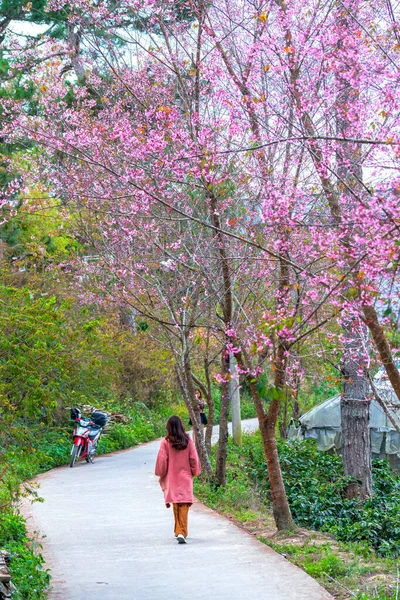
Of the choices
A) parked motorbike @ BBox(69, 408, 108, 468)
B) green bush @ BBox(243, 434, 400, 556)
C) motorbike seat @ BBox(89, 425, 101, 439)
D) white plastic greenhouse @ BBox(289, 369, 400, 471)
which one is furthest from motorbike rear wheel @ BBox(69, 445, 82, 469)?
white plastic greenhouse @ BBox(289, 369, 400, 471)

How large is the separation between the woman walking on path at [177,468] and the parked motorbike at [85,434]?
9.22 m

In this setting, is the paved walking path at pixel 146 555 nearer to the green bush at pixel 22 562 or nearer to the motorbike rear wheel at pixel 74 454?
the green bush at pixel 22 562

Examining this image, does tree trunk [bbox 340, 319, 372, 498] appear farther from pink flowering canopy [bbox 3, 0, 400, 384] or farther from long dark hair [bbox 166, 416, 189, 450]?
long dark hair [bbox 166, 416, 189, 450]

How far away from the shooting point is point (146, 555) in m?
9.18

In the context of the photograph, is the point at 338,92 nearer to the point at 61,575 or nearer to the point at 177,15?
the point at 177,15

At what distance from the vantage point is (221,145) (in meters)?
11.1

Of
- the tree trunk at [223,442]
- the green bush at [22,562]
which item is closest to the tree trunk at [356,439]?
the tree trunk at [223,442]

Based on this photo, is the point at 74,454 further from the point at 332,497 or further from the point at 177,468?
the point at 177,468

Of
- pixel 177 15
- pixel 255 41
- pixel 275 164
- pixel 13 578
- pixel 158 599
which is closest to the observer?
pixel 158 599

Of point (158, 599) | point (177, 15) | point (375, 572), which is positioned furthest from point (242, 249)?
point (158, 599)

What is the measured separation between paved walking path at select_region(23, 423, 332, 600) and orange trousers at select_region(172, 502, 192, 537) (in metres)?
0.18

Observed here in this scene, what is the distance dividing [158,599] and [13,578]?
1.38m

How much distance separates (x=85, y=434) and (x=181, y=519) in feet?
32.9

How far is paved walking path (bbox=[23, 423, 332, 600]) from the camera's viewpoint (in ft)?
24.5
